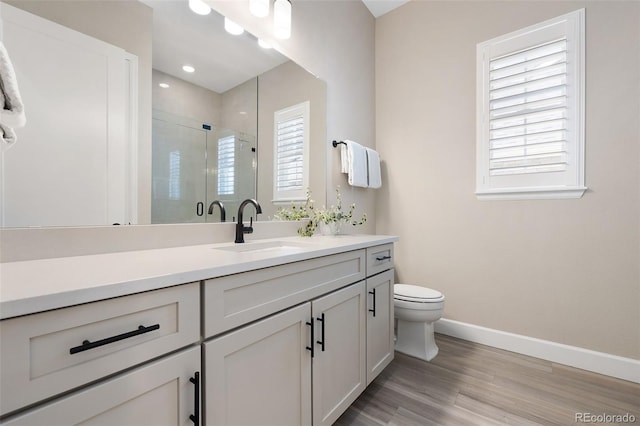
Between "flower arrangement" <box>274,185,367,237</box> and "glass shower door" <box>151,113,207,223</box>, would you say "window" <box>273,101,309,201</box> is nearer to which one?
"flower arrangement" <box>274,185,367,237</box>

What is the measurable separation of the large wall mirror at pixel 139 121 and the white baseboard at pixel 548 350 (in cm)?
182

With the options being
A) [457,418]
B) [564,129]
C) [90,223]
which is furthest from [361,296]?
[564,129]

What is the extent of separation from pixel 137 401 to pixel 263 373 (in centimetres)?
39

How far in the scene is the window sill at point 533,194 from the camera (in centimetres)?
187

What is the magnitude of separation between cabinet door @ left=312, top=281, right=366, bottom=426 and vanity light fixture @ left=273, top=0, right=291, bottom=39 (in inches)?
60.5

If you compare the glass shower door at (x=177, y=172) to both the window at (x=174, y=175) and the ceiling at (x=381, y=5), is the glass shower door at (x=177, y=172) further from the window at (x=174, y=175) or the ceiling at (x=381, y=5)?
the ceiling at (x=381, y=5)

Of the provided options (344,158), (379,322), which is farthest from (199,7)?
(379,322)

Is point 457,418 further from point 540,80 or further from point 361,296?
point 540,80

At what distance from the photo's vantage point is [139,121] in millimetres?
1120

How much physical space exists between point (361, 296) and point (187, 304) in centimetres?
95

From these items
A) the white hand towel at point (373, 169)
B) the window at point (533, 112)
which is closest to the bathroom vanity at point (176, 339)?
the white hand towel at point (373, 169)

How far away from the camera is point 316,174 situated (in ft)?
6.77

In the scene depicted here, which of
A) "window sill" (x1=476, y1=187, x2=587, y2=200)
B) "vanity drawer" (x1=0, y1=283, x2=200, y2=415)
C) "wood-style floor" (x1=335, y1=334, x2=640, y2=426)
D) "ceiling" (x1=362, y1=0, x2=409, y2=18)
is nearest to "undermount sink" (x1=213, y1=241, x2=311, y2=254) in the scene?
"vanity drawer" (x1=0, y1=283, x2=200, y2=415)

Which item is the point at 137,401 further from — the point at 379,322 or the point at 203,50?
the point at 203,50
